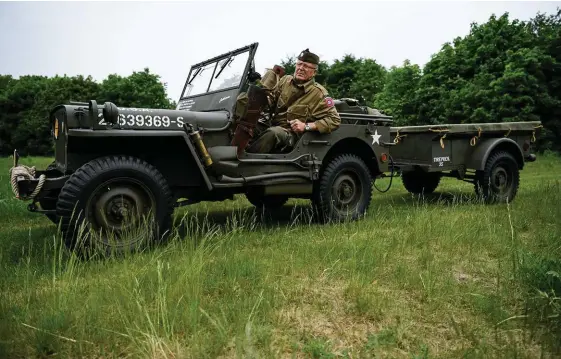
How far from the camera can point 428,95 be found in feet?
73.0

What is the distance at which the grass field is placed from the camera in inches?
85.4

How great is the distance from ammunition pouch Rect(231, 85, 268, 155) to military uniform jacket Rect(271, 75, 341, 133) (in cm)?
60

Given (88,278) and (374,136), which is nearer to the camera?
(88,278)

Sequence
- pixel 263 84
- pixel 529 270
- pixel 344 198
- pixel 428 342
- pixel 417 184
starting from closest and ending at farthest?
pixel 428 342 → pixel 529 270 → pixel 263 84 → pixel 344 198 → pixel 417 184

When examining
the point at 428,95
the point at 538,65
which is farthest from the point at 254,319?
the point at 428,95

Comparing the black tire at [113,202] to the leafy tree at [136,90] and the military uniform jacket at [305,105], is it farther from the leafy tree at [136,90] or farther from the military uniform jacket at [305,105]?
the leafy tree at [136,90]

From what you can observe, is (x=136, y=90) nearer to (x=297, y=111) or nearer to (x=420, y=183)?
(x=420, y=183)

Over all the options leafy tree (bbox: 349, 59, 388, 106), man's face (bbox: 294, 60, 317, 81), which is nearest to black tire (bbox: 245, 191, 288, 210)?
man's face (bbox: 294, 60, 317, 81)

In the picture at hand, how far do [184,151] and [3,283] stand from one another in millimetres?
1877

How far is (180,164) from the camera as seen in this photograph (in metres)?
4.46

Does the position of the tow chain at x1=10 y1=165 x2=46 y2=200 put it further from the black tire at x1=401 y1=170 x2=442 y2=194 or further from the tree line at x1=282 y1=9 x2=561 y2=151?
the tree line at x1=282 y1=9 x2=561 y2=151

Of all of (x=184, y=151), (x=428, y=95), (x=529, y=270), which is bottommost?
(x=529, y=270)

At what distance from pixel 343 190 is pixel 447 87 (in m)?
18.7

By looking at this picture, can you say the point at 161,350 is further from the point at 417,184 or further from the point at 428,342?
the point at 417,184
